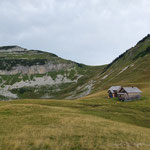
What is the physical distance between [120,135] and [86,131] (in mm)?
4986

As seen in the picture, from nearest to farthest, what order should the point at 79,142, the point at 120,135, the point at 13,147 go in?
the point at 13,147 < the point at 79,142 < the point at 120,135

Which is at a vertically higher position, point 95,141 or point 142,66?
point 142,66

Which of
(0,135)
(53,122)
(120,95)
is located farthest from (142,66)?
(0,135)

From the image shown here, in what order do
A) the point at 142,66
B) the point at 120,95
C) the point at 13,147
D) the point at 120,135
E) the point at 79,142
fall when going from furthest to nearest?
the point at 142,66, the point at 120,95, the point at 120,135, the point at 79,142, the point at 13,147

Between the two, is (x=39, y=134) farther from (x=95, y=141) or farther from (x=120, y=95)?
(x=120, y=95)

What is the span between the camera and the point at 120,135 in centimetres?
2352

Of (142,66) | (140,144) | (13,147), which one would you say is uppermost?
(142,66)

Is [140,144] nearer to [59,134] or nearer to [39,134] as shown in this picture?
[59,134]

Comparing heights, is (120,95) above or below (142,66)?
below

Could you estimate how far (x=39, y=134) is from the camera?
861 inches

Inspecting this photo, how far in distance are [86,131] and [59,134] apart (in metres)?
4.38

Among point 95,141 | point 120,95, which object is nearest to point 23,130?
point 95,141

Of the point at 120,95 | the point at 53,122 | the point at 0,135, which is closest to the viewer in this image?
the point at 0,135

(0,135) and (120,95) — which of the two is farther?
(120,95)
